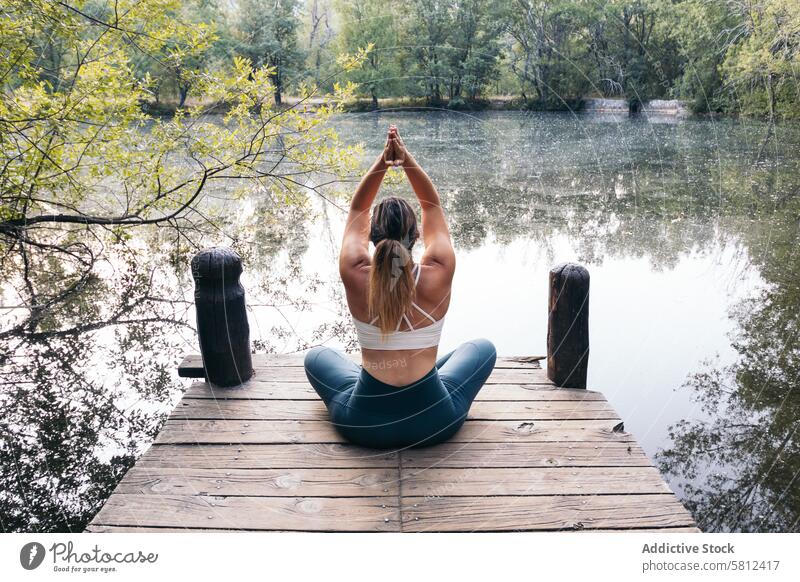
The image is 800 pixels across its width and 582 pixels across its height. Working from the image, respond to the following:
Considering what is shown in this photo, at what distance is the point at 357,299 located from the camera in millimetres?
2504

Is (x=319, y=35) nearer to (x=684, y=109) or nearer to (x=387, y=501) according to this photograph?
(x=387, y=501)

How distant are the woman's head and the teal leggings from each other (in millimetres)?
301

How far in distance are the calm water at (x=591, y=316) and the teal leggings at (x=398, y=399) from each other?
1.53 metres

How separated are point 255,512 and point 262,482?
0.20 meters

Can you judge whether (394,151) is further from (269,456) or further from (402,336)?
(269,456)

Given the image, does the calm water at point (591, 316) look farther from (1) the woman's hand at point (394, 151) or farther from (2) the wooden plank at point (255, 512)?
(1) the woman's hand at point (394, 151)

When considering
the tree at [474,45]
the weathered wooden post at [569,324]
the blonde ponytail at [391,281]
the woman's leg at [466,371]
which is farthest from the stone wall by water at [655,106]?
the blonde ponytail at [391,281]

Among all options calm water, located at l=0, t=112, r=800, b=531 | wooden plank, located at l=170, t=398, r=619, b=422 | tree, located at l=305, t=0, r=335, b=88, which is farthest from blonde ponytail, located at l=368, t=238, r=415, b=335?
tree, located at l=305, t=0, r=335, b=88

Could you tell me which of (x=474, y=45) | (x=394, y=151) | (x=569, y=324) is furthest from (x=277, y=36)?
(x=569, y=324)

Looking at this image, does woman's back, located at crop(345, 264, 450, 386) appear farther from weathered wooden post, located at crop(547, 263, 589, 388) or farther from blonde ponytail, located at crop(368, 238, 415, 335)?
weathered wooden post, located at crop(547, 263, 589, 388)

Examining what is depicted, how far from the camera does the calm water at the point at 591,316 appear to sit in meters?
3.52

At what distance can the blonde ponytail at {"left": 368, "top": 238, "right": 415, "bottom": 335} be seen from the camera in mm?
2338

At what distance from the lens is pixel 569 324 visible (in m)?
3.32
